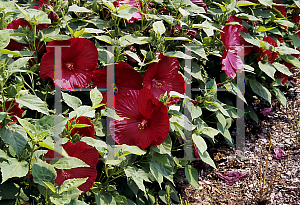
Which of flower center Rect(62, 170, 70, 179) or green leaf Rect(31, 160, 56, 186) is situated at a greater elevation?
Answer: green leaf Rect(31, 160, 56, 186)

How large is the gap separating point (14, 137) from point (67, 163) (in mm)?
214

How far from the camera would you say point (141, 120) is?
4.56 feet

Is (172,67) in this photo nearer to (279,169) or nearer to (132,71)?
(132,71)

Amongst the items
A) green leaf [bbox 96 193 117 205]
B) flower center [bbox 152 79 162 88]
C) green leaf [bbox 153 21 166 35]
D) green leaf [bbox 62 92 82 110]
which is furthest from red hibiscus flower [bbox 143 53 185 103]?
green leaf [bbox 96 193 117 205]

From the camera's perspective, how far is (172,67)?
4.92ft

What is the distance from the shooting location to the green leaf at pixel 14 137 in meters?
0.98

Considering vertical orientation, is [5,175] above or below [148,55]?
below

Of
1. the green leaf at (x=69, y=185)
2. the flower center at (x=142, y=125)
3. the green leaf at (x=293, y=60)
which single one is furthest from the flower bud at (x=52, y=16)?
the green leaf at (x=293, y=60)

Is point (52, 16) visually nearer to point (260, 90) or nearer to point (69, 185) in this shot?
point (69, 185)

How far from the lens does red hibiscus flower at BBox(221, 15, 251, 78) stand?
1589 millimetres

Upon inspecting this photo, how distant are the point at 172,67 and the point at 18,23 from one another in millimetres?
818

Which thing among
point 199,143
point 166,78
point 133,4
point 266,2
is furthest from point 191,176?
point 266,2

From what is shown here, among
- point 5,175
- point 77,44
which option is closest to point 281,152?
point 77,44

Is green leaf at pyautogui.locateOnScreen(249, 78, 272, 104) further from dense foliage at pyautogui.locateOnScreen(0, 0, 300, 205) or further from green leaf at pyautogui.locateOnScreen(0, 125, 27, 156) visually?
green leaf at pyautogui.locateOnScreen(0, 125, 27, 156)
